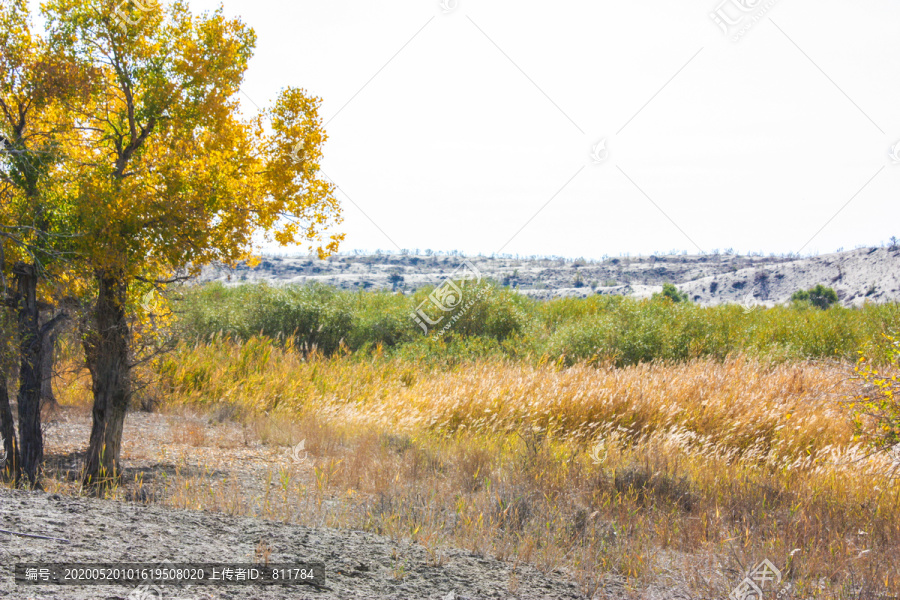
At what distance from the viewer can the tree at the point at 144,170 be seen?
6305mm

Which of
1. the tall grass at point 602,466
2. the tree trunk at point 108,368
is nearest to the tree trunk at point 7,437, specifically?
the tree trunk at point 108,368

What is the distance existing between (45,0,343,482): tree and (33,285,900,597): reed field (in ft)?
5.14

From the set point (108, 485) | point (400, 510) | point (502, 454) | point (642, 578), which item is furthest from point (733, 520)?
point (108, 485)

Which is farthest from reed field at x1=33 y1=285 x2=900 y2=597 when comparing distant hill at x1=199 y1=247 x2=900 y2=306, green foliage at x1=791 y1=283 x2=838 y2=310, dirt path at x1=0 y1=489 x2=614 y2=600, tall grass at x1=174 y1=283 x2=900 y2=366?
distant hill at x1=199 y1=247 x2=900 y2=306

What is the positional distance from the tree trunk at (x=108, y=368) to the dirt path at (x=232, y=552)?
7.44ft

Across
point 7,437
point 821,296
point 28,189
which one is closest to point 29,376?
point 7,437

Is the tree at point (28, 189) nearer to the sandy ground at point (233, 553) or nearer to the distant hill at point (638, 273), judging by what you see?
the sandy ground at point (233, 553)

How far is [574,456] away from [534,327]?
48.6 ft

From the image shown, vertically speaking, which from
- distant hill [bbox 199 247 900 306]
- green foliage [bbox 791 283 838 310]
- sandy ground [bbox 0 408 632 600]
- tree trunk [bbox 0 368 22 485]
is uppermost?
distant hill [bbox 199 247 900 306]

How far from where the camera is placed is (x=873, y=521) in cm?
537

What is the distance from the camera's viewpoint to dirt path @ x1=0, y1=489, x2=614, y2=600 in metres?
3.21

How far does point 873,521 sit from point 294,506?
5055 mm

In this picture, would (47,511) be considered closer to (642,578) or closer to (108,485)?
(108,485)

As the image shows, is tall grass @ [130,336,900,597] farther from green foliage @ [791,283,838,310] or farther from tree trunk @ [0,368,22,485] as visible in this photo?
green foliage @ [791,283,838,310]
